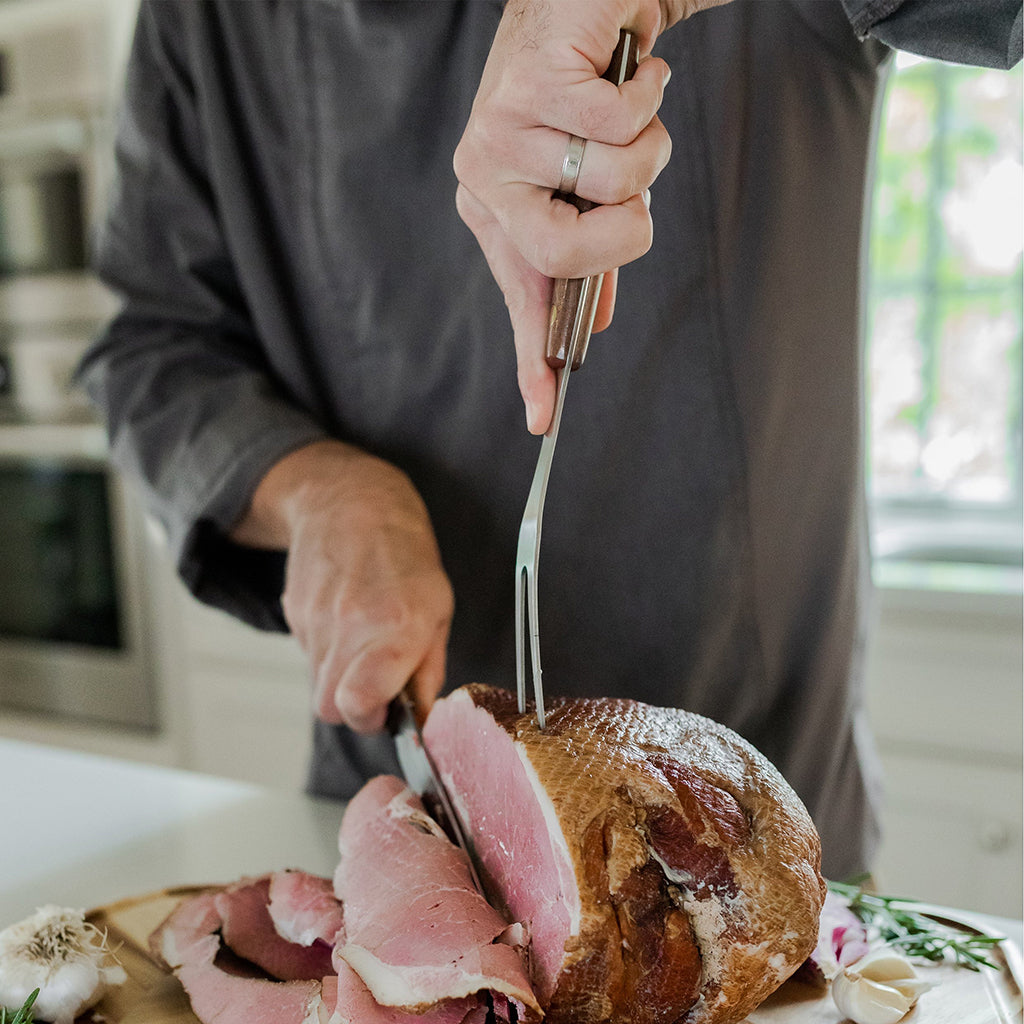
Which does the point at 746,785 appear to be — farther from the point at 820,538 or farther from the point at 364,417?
the point at 364,417

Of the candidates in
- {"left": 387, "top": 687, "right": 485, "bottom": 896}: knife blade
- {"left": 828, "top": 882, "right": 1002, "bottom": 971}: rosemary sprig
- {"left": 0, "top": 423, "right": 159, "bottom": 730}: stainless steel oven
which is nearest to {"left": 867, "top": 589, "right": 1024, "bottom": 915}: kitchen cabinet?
{"left": 828, "top": 882, "right": 1002, "bottom": 971}: rosemary sprig

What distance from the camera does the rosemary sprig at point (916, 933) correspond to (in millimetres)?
680

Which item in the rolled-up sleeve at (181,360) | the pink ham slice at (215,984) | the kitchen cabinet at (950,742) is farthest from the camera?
the kitchen cabinet at (950,742)

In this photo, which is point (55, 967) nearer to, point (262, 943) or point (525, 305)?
point (262, 943)

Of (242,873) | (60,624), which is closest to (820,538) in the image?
(242,873)

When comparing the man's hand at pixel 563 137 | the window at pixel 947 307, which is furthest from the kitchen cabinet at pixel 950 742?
the man's hand at pixel 563 137

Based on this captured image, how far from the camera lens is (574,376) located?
2.87ft

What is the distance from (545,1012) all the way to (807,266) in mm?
615

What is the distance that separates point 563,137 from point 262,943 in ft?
1.79

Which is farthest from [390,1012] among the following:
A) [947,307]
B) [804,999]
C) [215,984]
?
[947,307]

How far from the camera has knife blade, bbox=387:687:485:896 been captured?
2.38 ft

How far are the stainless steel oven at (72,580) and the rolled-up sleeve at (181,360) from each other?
111 cm

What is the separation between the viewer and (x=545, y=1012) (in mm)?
593

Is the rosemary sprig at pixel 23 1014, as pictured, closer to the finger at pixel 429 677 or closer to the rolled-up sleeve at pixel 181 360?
the finger at pixel 429 677
